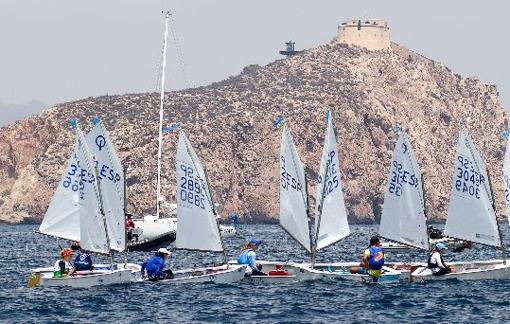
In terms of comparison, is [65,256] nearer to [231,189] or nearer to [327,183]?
[327,183]

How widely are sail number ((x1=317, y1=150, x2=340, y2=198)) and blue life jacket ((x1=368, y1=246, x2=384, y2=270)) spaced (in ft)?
13.1

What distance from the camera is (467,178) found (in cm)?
5381

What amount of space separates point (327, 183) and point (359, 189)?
14560 centimetres

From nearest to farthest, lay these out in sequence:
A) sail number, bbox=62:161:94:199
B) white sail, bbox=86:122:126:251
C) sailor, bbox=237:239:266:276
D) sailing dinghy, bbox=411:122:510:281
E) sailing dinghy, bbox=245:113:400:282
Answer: sailor, bbox=237:239:266:276 → sailing dinghy, bbox=245:113:400:282 → sail number, bbox=62:161:94:199 → sailing dinghy, bbox=411:122:510:281 → white sail, bbox=86:122:126:251

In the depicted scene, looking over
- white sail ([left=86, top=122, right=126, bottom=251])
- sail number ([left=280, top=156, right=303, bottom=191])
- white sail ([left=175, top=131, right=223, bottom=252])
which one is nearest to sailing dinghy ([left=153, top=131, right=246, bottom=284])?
white sail ([left=175, top=131, right=223, bottom=252])

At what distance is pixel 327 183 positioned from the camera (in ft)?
173

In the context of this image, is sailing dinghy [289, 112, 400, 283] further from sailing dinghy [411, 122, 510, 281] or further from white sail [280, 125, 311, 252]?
sailing dinghy [411, 122, 510, 281]

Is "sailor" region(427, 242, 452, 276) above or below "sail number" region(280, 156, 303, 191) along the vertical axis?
Answer: below

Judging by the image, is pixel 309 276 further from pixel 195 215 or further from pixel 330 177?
pixel 195 215

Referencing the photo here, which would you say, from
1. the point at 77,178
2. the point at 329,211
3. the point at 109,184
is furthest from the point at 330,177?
the point at 77,178

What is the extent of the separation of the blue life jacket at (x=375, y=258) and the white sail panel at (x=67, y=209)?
12.2 m

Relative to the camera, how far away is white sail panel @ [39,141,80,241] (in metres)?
52.8

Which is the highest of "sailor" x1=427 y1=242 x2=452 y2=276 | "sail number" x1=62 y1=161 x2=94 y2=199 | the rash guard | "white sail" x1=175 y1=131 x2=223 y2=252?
"sail number" x1=62 y1=161 x2=94 y2=199

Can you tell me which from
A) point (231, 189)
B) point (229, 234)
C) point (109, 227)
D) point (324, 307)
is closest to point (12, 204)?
point (231, 189)
